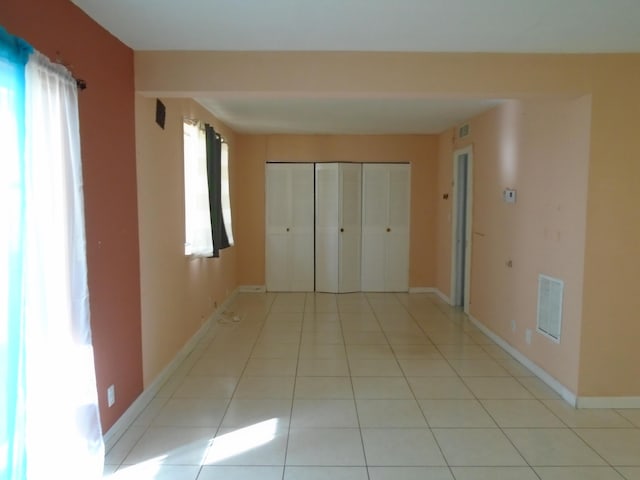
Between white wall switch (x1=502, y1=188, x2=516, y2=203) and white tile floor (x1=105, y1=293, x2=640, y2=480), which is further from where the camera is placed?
white wall switch (x1=502, y1=188, x2=516, y2=203)

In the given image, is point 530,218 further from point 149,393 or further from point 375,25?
point 149,393

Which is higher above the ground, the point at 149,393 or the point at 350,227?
the point at 350,227

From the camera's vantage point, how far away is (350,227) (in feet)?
23.6

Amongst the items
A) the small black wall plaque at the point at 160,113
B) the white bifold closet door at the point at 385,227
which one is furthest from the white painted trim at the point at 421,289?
the small black wall plaque at the point at 160,113

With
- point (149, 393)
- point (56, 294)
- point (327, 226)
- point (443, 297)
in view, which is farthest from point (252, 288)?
point (56, 294)

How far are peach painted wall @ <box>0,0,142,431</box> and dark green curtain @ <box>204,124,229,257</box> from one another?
5.49 ft

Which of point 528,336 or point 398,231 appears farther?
point 398,231

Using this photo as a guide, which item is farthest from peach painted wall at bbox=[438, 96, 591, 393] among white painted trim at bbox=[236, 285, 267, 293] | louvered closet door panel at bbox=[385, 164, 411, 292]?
white painted trim at bbox=[236, 285, 267, 293]

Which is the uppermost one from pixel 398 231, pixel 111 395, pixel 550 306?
pixel 398 231

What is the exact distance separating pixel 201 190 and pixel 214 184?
0.44m

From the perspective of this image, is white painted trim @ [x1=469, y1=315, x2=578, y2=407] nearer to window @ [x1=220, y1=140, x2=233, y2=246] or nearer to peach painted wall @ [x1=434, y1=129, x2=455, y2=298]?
peach painted wall @ [x1=434, y1=129, x2=455, y2=298]

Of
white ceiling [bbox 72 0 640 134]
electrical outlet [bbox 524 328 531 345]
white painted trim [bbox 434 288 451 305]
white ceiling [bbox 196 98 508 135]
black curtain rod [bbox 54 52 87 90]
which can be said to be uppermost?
white ceiling [bbox 196 98 508 135]

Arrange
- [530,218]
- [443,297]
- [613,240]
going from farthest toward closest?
[443,297] < [530,218] < [613,240]

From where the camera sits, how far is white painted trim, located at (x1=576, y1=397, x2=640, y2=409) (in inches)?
130
